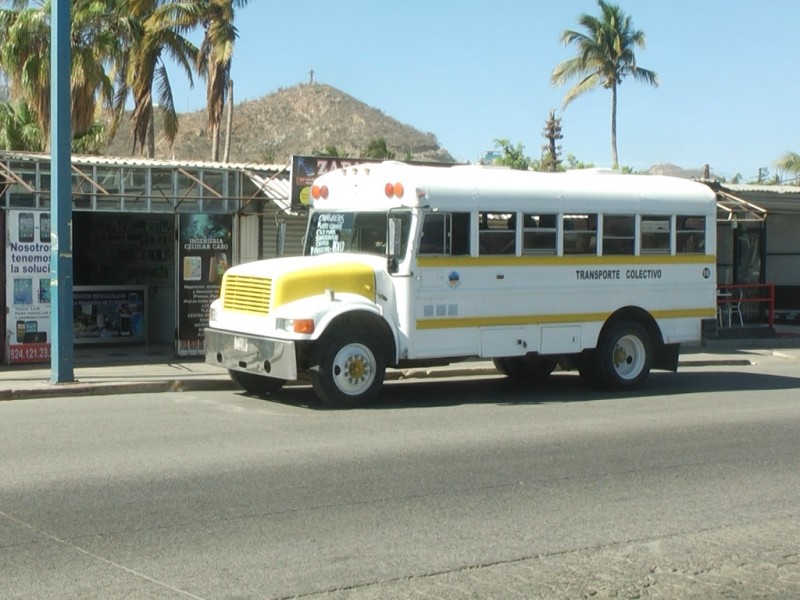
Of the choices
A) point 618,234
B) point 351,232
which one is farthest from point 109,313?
point 618,234

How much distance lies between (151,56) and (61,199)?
65.9 ft

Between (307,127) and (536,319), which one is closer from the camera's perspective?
(536,319)

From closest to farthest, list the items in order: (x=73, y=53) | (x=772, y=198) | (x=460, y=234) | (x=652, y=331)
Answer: (x=460, y=234)
(x=652, y=331)
(x=772, y=198)
(x=73, y=53)

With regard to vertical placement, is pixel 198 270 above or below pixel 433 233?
below

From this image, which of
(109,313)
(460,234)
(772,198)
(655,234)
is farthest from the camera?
(772,198)

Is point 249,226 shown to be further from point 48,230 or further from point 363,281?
point 363,281

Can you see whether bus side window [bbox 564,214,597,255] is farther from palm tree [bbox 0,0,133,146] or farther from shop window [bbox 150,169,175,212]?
palm tree [bbox 0,0,133,146]

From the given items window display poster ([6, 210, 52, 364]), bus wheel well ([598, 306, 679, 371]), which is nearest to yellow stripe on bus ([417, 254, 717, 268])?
bus wheel well ([598, 306, 679, 371])

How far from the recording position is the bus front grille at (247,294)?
12.9m

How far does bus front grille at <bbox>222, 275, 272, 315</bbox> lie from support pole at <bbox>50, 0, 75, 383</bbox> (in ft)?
7.46

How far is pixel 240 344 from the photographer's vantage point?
43.1 feet

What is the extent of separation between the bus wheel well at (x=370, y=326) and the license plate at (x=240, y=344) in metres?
1.02

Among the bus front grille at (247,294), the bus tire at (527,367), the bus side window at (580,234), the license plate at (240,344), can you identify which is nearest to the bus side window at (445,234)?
the bus side window at (580,234)

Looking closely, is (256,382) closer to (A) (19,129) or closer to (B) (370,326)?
(B) (370,326)
